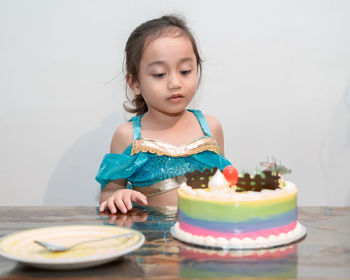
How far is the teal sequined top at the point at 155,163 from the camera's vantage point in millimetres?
1628

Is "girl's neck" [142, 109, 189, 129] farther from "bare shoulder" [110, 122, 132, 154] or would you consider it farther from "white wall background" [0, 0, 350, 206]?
"white wall background" [0, 0, 350, 206]

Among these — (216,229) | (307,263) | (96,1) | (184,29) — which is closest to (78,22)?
(96,1)

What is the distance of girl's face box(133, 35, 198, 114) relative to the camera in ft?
5.20

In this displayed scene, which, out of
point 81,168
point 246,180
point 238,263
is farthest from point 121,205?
point 81,168

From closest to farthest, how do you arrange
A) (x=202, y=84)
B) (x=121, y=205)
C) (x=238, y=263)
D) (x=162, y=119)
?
(x=238, y=263)
(x=121, y=205)
(x=162, y=119)
(x=202, y=84)

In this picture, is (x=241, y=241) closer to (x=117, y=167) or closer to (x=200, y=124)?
(x=117, y=167)

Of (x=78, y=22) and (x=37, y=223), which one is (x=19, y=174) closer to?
(x=78, y=22)

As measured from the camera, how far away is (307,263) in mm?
783

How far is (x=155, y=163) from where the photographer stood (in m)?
1.66

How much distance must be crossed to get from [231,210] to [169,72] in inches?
31.6

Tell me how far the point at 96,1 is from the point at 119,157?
3.22ft

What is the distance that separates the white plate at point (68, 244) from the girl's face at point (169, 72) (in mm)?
757

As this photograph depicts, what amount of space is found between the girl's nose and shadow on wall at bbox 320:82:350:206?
42.7 inches

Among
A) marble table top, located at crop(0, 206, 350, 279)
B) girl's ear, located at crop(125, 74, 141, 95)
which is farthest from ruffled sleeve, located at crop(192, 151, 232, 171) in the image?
marble table top, located at crop(0, 206, 350, 279)
